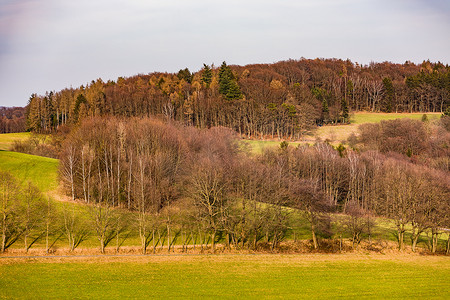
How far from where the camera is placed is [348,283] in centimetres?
4584

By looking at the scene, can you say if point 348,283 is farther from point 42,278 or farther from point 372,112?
point 372,112

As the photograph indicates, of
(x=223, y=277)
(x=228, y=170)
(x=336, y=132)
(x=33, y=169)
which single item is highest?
(x=336, y=132)

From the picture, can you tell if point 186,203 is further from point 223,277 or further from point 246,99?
point 246,99

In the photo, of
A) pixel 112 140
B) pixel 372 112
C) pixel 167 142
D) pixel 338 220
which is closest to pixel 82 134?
pixel 112 140

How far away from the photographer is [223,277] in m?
45.7

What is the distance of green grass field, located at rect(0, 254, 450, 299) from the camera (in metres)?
41.2

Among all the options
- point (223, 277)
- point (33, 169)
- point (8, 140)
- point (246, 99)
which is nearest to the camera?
point (223, 277)

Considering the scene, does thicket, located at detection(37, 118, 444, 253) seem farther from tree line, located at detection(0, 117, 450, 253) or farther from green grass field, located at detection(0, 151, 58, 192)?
green grass field, located at detection(0, 151, 58, 192)

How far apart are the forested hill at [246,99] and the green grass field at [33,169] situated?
40871mm

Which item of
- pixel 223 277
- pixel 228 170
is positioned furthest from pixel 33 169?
pixel 223 277

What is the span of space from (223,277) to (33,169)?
4866cm

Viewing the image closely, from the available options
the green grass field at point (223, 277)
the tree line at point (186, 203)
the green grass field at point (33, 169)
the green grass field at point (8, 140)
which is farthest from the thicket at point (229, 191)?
the green grass field at point (8, 140)

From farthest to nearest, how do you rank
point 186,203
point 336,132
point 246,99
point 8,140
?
point 246,99 < point 336,132 < point 8,140 < point 186,203

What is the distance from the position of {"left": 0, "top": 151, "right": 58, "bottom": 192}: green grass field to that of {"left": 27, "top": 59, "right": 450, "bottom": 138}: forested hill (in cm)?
4087
